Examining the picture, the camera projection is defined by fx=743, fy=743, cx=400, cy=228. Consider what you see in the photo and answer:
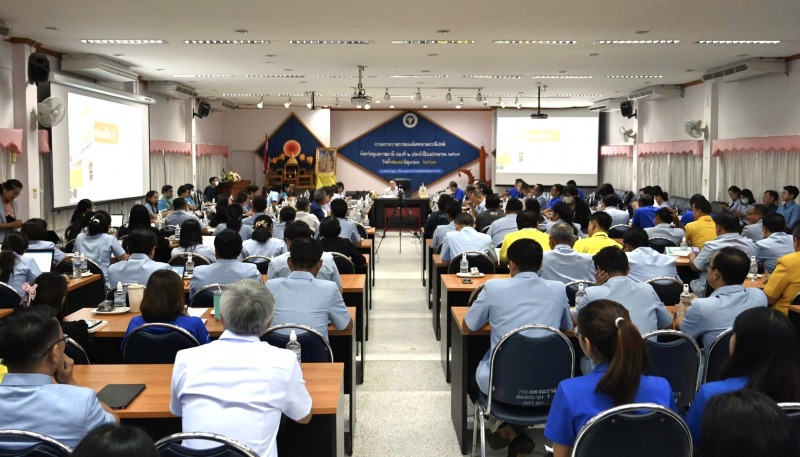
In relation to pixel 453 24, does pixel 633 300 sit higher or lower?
lower

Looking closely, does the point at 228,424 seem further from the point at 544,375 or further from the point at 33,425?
the point at 544,375

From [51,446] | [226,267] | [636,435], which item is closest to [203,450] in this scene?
[51,446]

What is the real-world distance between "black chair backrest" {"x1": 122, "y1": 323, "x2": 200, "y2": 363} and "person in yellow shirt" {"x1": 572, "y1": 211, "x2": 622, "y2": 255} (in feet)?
12.7

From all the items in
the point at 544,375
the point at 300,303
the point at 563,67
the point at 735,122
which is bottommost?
the point at 544,375

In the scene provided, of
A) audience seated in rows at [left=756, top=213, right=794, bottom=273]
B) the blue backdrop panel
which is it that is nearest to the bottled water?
audience seated in rows at [left=756, top=213, right=794, bottom=273]

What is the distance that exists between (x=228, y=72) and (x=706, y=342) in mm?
11690

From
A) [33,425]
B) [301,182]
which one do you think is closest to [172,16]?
[33,425]

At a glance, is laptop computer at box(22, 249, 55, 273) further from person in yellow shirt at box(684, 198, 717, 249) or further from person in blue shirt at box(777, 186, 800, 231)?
person in blue shirt at box(777, 186, 800, 231)

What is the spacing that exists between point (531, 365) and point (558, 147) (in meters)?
18.7

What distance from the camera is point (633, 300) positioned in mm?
4023

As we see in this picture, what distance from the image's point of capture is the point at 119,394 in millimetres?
3053

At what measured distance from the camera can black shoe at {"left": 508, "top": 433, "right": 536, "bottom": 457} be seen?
157 inches

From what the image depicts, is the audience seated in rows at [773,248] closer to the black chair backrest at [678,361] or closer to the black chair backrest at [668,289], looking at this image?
the black chair backrest at [668,289]

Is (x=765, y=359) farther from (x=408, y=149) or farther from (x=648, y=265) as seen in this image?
(x=408, y=149)
